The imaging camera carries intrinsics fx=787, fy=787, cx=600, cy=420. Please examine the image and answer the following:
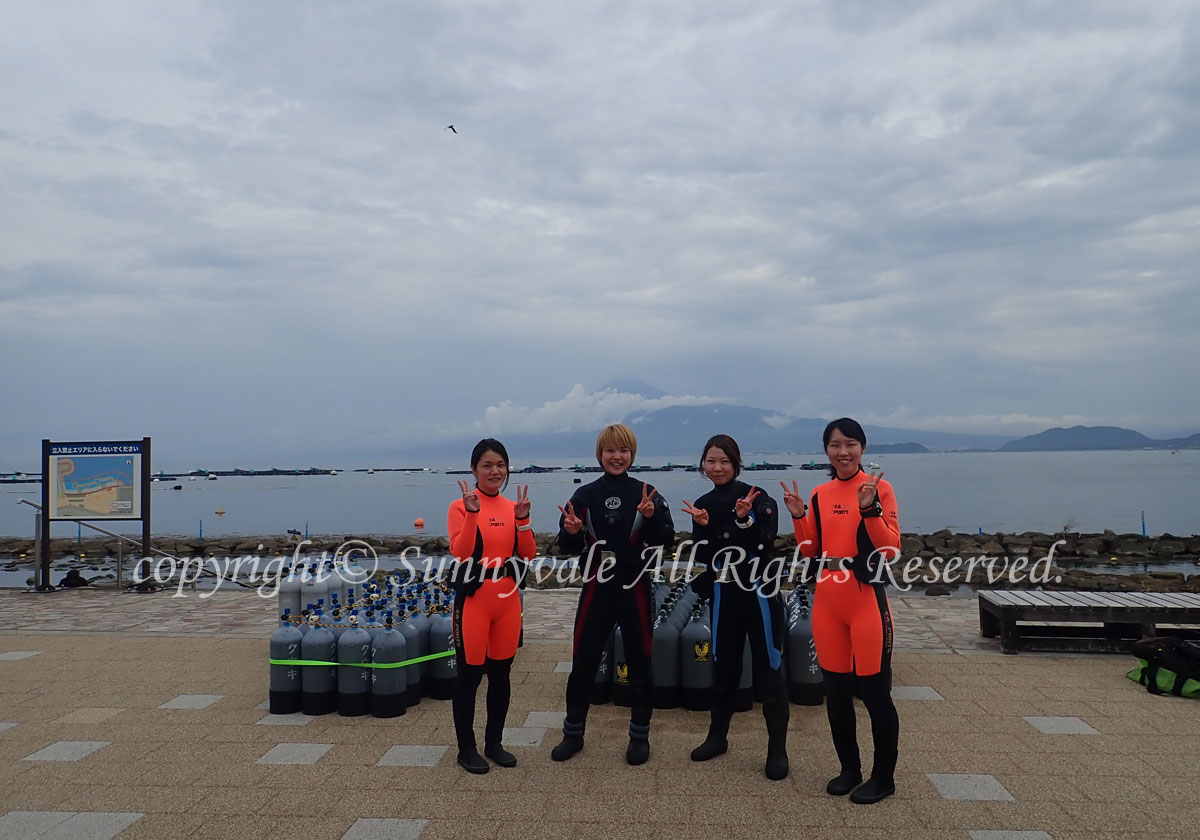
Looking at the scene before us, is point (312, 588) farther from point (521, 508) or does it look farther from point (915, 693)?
point (915, 693)

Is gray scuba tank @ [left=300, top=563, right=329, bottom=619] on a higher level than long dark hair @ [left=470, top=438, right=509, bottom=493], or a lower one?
lower

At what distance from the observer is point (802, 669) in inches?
226

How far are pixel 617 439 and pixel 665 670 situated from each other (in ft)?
6.50

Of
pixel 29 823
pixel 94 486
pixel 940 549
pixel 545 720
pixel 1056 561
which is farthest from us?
pixel 940 549

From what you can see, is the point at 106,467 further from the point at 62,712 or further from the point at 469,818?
the point at 469,818

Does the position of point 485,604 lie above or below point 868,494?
below

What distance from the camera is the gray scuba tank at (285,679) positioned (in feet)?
18.2

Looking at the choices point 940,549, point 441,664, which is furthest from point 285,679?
point 940,549

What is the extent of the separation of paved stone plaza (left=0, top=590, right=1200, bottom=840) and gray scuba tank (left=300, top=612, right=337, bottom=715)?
117 millimetres

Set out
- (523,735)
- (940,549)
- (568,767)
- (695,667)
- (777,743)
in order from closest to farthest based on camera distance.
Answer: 1. (777,743)
2. (568,767)
3. (523,735)
4. (695,667)
5. (940,549)

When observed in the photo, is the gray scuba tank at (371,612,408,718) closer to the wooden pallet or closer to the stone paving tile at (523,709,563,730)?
the stone paving tile at (523,709,563,730)

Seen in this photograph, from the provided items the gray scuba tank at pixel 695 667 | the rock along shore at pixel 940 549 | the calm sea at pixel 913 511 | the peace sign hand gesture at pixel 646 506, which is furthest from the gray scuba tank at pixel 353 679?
the calm sea at pixel 913 511

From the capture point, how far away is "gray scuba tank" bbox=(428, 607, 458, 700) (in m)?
5.88

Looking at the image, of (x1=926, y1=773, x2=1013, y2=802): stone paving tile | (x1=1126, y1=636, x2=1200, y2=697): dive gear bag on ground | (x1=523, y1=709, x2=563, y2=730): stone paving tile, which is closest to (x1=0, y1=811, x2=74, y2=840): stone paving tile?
(x1=523, y1=709, x2=563, y2=730): stone paving tile
